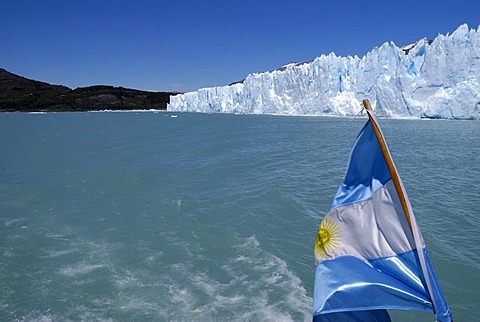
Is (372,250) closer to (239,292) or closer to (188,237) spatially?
(239,292)

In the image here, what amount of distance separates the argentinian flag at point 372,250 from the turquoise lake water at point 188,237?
2787 millimetres

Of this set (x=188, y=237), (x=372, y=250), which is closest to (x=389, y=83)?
(x=188, y=237)

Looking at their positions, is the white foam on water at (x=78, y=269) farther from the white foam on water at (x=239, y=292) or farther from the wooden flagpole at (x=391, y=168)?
the wooden flagpole at (x=391, y=168)

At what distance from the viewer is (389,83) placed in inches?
2324

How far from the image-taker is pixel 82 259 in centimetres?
808

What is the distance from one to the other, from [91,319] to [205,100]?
102 m

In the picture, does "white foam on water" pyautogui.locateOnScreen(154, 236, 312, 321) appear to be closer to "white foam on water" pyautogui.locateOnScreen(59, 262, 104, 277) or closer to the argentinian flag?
"white foam on water" pyautogui.locateOnScreen(59, 262, 104, 277)

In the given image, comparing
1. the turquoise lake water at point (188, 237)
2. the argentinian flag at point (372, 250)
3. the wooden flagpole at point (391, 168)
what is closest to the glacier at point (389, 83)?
the turquoise lake water at point (188, 237)

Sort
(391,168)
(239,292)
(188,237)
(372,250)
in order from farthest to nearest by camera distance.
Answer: (188,237), (239,292), (372,250), (391,168)

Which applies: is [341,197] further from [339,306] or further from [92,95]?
[92,95]

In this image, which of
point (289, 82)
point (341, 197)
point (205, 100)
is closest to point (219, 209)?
point (341, 197)

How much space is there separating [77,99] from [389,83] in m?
142

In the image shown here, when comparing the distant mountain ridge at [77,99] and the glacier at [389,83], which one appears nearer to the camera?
the glacier at [389,83]

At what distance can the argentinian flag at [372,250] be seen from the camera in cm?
313
